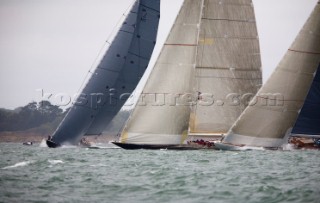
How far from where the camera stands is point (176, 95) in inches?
1901

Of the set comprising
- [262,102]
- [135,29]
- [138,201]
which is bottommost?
[138,201]

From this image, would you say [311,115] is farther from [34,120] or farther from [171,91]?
[34,120]

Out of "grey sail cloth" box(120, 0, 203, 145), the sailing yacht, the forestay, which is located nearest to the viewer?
"grey sail cloth" box(120, 0, 203, 145)

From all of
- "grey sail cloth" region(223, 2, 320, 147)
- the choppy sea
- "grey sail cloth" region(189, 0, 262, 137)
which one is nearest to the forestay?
"grey sail cloth" region(223, 2, 320, 147)

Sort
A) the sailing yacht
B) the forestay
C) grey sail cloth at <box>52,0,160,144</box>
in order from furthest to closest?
grey sail cloth at <box>52,0,160,144</box>, the forestay, the sailing yacht

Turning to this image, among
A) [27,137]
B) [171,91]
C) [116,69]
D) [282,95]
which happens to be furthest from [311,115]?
[27,137]

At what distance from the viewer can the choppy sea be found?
23.6 m

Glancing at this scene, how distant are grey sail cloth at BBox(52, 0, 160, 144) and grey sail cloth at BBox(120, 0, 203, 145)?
31.8ft

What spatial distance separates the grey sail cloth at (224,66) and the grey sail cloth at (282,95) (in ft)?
9.65

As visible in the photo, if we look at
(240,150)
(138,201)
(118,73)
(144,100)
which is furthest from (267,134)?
(138,201)

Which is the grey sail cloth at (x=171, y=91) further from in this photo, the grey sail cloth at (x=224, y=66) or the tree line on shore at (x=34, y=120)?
the tree line on shore at (x=34, y=120)

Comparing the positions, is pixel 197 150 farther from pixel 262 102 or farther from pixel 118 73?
pixel 118 73

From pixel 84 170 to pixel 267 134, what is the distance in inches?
746

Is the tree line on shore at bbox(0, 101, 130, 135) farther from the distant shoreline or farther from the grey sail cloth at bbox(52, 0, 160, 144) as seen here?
the grey sail cloth at bbox(52, 0, 160, 144)
